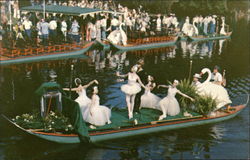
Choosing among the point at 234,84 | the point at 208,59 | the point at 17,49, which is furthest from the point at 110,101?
the point at 208,59

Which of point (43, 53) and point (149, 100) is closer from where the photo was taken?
point (149, 100)

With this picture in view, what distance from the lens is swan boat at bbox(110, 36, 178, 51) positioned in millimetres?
39578

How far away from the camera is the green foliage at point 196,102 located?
729 inches

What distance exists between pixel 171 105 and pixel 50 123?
537 cm

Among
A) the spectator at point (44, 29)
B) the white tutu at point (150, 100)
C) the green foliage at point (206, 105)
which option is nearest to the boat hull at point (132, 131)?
the green foliage at point (206, 105)

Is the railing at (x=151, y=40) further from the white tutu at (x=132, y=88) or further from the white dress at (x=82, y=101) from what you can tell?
the white dress at (x=82, y=101)

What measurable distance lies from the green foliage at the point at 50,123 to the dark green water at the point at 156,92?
0.69 meters

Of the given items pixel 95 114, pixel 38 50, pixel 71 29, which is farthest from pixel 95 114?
pixel 71 29

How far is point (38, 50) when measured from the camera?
34312 millimetres

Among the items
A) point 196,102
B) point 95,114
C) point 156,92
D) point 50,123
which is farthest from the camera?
point 156,92

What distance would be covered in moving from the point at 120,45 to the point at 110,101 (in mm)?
17588

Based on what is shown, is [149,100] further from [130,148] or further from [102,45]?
[102,45]

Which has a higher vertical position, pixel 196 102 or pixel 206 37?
pixel 206 37

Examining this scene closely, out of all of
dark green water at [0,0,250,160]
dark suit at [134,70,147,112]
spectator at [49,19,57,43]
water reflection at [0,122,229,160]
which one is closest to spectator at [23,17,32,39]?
spectator at [49,19,57,43]
